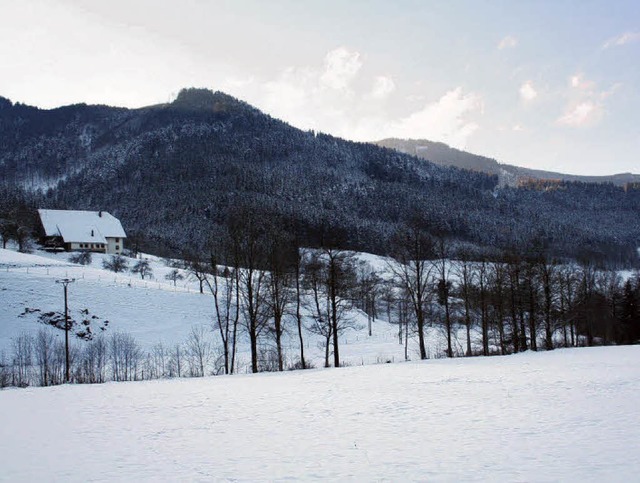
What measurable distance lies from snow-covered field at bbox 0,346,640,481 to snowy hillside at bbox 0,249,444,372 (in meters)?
22.9

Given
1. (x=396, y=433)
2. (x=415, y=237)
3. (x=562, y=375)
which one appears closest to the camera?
(x=396, y=433)

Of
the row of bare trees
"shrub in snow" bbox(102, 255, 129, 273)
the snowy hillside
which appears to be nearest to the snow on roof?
"shrub in snow" bbox(102, 255, 129, 273)

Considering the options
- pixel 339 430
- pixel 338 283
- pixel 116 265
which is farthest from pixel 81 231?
pixel 339 430

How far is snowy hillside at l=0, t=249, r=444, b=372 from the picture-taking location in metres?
45.7

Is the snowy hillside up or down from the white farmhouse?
down

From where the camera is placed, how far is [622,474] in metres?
8.31

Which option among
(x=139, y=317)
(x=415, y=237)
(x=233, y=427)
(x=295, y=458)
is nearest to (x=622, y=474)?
(x=295, y=458)

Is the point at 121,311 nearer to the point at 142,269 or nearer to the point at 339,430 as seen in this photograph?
the point at 142,269

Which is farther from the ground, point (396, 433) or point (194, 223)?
point (194, 223)

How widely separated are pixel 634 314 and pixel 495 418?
55.0 meters

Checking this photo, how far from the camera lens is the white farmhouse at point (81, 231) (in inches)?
3772

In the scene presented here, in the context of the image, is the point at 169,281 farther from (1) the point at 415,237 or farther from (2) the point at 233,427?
(2) the point at 233,427

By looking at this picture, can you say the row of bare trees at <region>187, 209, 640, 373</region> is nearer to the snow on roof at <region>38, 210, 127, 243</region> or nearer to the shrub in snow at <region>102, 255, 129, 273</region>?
the shrub in snow at <region>102, 255, 129, 273</region>

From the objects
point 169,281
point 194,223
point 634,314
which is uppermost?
point 194,223
